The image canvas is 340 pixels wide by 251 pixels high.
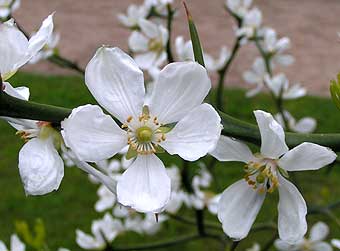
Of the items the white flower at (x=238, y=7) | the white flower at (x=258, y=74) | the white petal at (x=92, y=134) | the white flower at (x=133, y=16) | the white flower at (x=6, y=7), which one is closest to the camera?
the white petal at (x=92, y=134)

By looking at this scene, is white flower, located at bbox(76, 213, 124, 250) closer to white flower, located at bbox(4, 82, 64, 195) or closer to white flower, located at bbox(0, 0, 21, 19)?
white flower, located at bbox(0, 0, 21, 19)

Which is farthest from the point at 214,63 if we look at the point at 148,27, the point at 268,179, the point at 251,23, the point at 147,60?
the point at 268,179

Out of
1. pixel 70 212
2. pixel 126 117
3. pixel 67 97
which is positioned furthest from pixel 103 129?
pixel 67 97

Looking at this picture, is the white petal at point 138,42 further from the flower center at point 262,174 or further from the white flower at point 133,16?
the flower center at point 262,174

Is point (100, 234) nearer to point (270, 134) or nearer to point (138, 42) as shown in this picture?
point (138, 42)

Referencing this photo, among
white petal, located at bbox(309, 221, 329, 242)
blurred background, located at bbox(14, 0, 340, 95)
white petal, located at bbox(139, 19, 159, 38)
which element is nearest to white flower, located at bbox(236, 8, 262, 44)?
white petal, located at bbox(139, 19, 159, 38)

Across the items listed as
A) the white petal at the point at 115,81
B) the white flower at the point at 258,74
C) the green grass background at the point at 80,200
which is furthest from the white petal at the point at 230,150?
the green grass background at the point at 80,200
